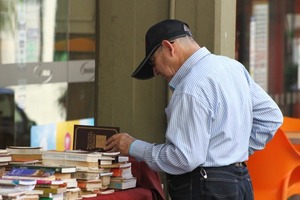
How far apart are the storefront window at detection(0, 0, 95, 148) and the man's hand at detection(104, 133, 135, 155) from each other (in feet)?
5.93

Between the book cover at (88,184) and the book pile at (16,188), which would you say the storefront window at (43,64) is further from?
the book pile at (16,188)

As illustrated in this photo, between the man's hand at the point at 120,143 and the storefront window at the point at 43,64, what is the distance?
1.81 meters

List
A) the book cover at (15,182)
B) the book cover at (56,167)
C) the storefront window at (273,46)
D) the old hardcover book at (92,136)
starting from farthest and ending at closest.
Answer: the storefront window at (273,46)
the old hardcover book at (92,136)
the book cover at (56,167)
the book cover at (15,182)

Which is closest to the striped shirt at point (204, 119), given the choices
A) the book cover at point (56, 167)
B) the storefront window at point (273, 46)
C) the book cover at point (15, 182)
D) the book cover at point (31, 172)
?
the book cover at point (56, 167)

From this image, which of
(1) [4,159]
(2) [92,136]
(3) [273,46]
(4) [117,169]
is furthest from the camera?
(3) [273,46]

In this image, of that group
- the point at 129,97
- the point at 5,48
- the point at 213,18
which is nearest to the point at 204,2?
the point at 213,18

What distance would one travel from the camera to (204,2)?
6.58m

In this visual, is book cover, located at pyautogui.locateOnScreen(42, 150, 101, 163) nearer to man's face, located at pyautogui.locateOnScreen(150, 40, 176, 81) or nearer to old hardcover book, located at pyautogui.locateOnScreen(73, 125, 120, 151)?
old hardcover book, located at pyautogui.locateOnScreen(73, 125, 120, 151)

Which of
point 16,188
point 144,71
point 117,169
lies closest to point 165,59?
point 144,71

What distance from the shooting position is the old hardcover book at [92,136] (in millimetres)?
5119

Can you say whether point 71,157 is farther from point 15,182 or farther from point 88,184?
point 15,182

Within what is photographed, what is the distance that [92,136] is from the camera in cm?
519

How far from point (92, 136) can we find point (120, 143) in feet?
0.91

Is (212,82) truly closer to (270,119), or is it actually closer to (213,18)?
(270,119)
